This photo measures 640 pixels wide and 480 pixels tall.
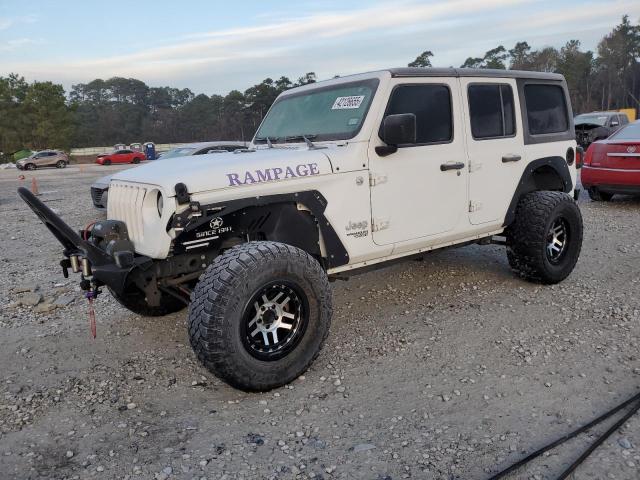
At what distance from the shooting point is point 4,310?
17.5 ft

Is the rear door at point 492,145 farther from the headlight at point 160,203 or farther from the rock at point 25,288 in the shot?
the rock at point 25,288

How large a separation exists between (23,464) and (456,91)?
4.10 m

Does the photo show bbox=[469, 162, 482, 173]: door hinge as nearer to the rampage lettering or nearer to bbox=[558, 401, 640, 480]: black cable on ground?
the rampage lettering

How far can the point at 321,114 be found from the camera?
4414 millimetres

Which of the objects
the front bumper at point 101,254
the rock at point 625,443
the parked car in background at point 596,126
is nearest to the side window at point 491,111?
the rock at point 625,443

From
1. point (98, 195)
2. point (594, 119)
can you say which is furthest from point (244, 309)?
point (594, 119)

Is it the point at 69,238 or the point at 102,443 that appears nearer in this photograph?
the point at 102,443

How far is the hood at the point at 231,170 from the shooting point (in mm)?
3332

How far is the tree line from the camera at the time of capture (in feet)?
196

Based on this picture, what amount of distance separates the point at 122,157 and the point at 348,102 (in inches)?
1689

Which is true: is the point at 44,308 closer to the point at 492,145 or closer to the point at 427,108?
the point at 427,108

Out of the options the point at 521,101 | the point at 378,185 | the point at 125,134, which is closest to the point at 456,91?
the point at 521,101

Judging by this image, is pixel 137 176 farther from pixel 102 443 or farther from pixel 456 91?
pixel 456 91

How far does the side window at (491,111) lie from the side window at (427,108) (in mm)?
319
